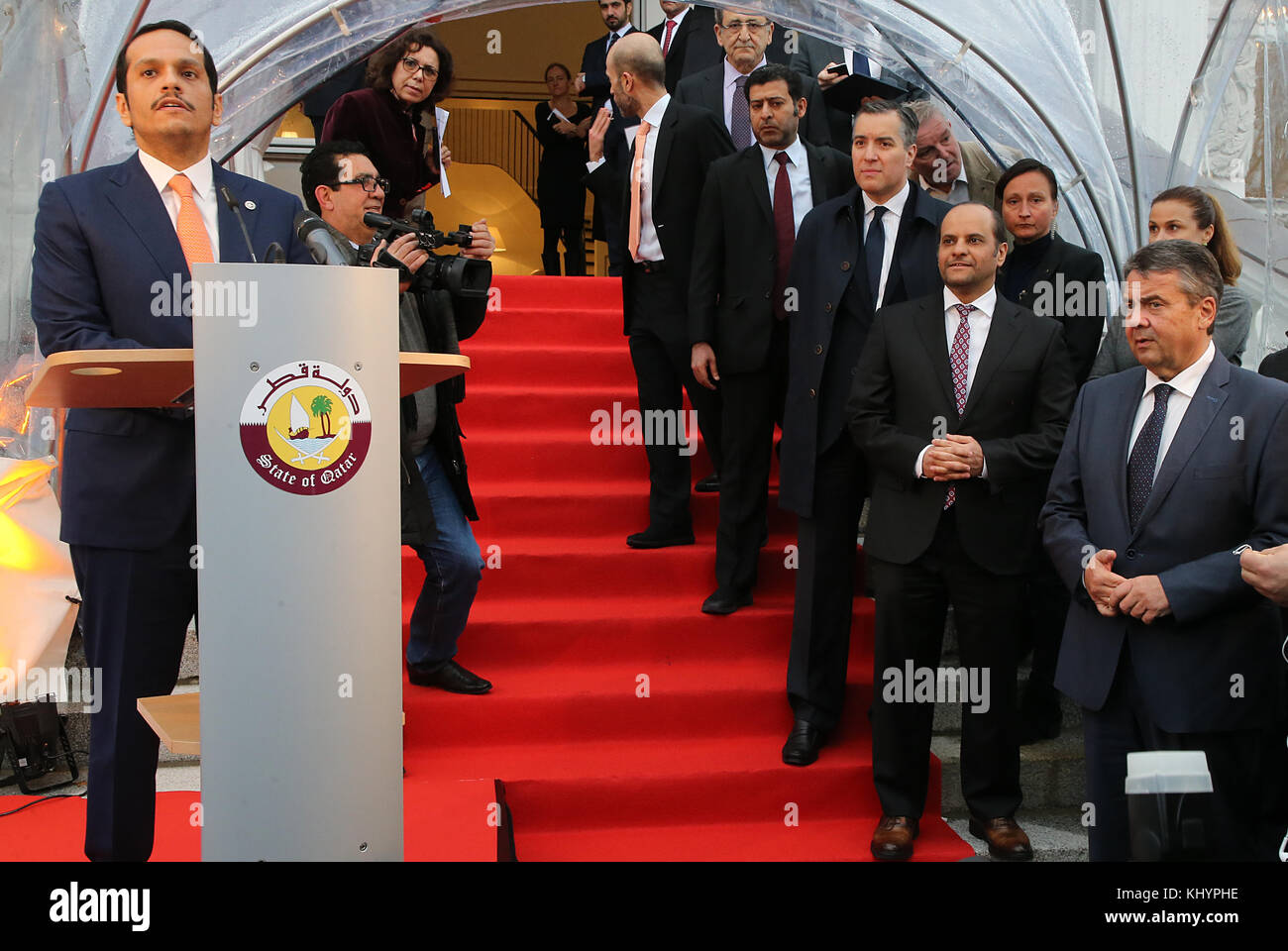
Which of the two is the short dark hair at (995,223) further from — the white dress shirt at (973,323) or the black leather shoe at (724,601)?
the black leather shoe at (724,601)

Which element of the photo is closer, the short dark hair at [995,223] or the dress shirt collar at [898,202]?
the short dark hair at [995,223]

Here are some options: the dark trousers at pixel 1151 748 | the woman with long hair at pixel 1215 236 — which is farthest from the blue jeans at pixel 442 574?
the woman with long hair at pixel 1215 236

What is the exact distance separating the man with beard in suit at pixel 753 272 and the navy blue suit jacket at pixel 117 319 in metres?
2.33

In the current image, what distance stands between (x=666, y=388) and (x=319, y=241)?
2.86 m

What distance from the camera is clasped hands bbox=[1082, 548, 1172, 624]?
2.98 meters

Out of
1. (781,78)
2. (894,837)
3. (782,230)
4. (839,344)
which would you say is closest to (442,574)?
(839,344)

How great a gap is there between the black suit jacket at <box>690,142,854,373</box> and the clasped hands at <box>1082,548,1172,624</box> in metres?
1.75

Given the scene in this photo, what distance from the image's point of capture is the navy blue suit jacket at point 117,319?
2.67 meters

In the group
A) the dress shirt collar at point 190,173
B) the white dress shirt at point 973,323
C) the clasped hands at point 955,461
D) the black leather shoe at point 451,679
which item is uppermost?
the dress shirt collar at point 190,173

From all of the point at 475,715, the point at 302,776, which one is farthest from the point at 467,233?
the point at 475,715

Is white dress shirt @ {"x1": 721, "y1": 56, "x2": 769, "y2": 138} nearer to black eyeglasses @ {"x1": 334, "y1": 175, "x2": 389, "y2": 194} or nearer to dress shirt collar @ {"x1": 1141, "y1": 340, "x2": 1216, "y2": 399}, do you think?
black eyeglasses @ {"x1": 334, "y1": 175, "x2": 389, "y2": 194}

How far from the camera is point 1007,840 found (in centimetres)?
382

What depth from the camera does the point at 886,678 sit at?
394 centimetres
